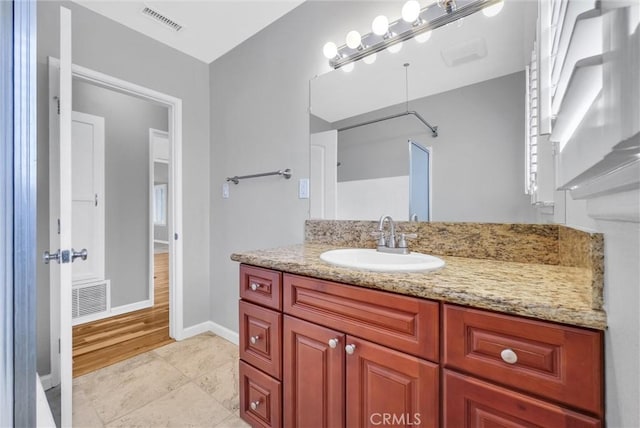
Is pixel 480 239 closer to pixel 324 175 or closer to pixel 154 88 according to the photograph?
pixel 324 175

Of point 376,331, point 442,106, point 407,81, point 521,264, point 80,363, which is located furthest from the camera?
point 80,363

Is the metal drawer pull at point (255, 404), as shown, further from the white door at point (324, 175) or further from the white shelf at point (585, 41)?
the white shelf at point (585, 41)

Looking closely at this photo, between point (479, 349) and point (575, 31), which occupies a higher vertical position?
point (575, 31)

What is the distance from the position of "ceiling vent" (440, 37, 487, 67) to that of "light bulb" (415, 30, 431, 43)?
11cm

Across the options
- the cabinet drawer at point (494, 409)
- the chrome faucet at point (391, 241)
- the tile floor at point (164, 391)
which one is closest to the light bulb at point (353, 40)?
the chrome faucet at point (391, 241)

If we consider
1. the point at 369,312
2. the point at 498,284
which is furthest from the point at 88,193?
the point at 498,284

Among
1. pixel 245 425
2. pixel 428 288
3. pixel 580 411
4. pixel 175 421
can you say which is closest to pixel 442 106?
pixel 428 288

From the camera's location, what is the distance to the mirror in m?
1.12

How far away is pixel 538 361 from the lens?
631 millimetres

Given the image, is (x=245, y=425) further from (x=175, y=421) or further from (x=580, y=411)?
(x=580, y=411)

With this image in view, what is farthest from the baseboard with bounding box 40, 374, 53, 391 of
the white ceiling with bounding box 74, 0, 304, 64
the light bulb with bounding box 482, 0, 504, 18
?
the light bulb with bounding box 482, 0, 504, 18

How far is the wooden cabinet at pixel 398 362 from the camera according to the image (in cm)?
61

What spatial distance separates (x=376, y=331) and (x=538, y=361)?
41cm

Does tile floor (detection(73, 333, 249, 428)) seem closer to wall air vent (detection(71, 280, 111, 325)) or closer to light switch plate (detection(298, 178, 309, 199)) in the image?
wall air vent (detection(71, 280, 111, 325))
